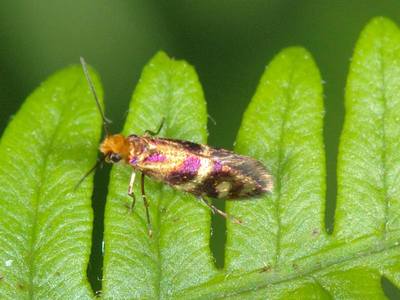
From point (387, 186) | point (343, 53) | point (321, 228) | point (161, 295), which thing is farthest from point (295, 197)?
point (343, 53)

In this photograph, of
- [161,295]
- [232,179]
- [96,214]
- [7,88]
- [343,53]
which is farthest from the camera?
[343,53]

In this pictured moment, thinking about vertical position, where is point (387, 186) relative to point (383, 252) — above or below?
above

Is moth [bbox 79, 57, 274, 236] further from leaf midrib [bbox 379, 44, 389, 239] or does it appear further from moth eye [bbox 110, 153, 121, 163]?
leaf midrib [bbox 379, 44, 389, 239]

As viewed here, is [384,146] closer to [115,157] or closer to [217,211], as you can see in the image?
[217,211]

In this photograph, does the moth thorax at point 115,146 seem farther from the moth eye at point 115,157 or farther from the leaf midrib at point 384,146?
the leaf midrib at point 384,146

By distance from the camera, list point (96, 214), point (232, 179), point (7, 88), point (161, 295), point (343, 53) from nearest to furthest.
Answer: point (161, 295), point (232, 179), point (96, 214), point (7, 88), point (343, 53)

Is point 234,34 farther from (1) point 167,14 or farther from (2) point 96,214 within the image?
(2) point 96,214

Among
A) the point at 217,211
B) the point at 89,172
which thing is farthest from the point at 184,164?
the point at 89,172

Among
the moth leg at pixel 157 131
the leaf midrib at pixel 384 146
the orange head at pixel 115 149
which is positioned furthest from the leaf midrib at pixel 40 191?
the leaf midrib at pixel 384 146
